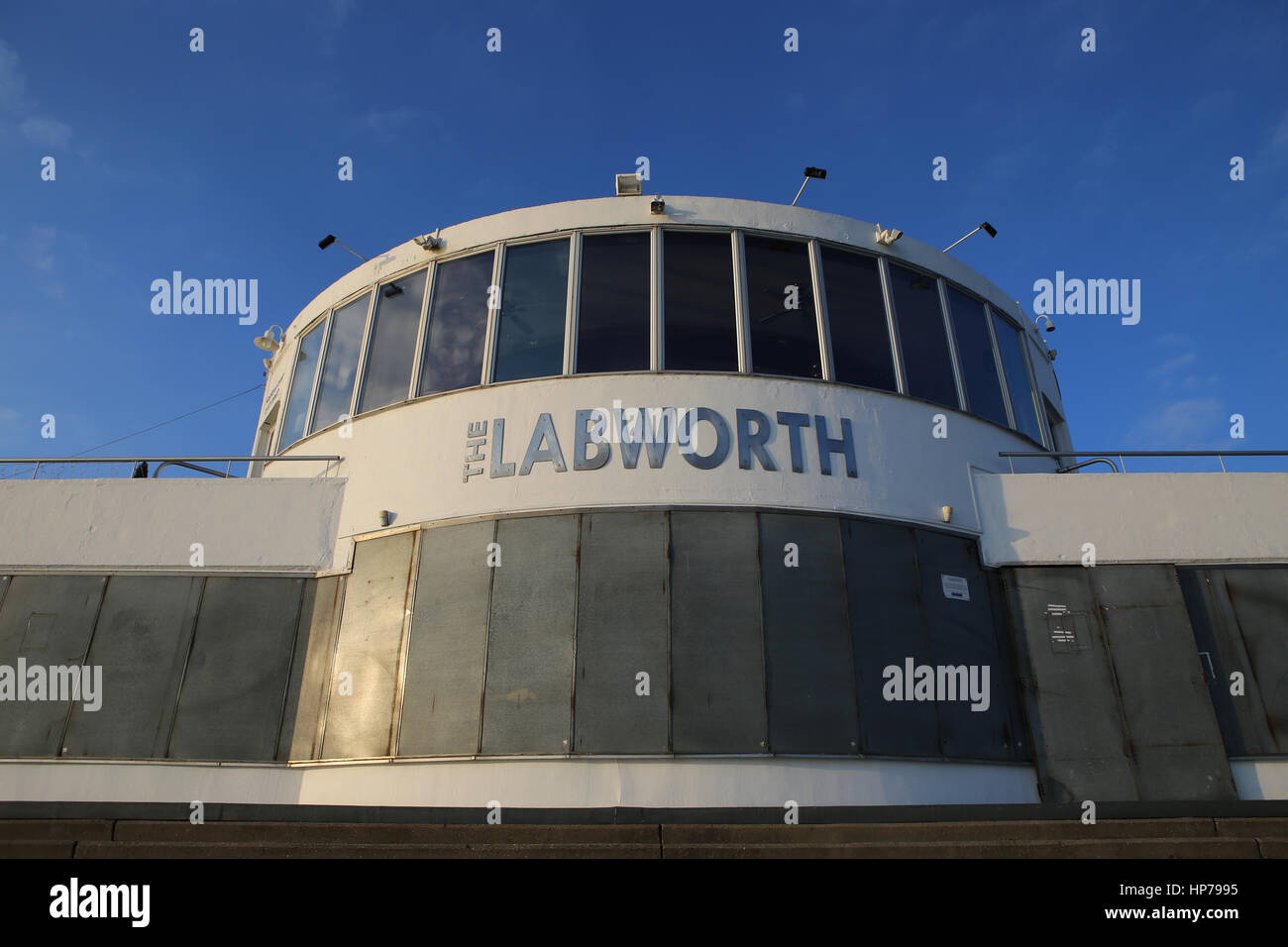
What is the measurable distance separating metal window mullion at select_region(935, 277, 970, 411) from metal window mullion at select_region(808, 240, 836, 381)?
6.89ft

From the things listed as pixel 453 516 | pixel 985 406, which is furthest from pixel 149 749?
pixel 985 406

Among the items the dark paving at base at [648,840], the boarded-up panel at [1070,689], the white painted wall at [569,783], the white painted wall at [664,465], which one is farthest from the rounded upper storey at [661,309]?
the dark paving at base at [648,840]

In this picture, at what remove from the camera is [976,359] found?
13711 mm

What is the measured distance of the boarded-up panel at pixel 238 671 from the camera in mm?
11086

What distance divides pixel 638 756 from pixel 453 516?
3.84 m

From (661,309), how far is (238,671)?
23.8 feet

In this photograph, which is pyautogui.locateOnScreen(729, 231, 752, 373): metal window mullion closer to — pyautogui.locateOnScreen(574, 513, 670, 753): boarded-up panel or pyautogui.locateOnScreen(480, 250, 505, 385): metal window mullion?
pyautogui.locateOnScreen(574, 513, 670, 753): boarded-up panel

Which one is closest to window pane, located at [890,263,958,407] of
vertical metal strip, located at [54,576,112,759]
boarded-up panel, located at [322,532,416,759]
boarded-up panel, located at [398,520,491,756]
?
boarded-up panel, located at [398,520,491,756]

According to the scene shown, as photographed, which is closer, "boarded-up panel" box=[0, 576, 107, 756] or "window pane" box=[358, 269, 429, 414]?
"boarded-up panel" box=[0, 576, 107, 756]

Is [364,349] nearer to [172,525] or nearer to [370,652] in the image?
[172,525]

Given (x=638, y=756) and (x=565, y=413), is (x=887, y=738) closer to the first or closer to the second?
(x=638, y=756)

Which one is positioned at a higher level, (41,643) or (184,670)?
(41,643)

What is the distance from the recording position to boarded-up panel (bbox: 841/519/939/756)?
403 inches

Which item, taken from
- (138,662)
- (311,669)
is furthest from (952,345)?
(138,662)
